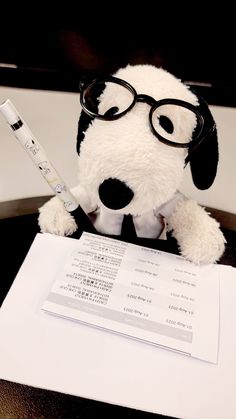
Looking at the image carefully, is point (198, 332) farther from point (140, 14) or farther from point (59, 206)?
point (140, 14)

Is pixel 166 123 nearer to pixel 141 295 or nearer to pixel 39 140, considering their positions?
pixel 141 295

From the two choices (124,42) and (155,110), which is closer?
(155,110)

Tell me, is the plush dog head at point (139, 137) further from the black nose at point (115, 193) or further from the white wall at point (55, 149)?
the white wall at point (55, 149)

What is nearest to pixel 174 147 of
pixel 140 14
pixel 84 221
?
pixel 84 221

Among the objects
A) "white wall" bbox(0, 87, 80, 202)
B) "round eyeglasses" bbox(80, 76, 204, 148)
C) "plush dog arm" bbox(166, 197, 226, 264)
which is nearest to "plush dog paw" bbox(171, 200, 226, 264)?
"plush dog arm" bbox(166, 197, 226, 264)

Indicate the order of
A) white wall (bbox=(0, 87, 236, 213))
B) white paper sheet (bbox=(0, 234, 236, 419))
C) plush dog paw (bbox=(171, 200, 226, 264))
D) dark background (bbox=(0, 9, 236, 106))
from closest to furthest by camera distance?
1. white paper sheet (bbox=(0, 234, 236, 419))
2. plush dog paw (bbox=(171, 200, 226, 264))
3. dark background (bbox=(0, 9, 236, 106))
4. white wall (bbox=(0, 87, 236, 213))

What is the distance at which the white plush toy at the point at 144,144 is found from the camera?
38 cm

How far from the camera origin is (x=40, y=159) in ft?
1.46

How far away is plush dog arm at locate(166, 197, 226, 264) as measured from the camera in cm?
49

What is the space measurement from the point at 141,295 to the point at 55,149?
445 mm

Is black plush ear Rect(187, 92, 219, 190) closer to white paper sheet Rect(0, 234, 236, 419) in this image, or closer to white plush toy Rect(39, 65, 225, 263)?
white plush toy Rect(39, 65, 225, 263)

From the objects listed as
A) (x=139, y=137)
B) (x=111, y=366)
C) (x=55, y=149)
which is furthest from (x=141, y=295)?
(x=55, y=149)

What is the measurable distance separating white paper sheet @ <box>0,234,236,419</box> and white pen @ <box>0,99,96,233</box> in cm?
14

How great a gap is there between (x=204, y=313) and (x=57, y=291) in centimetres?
19
